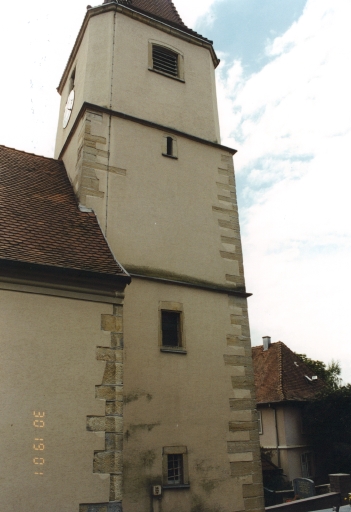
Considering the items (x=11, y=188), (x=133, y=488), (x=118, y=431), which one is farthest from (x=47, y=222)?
(x=133, y=488)

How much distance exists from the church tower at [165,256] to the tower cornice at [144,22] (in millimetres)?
35

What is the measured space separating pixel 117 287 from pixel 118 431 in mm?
2067

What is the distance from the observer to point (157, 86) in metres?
11.6

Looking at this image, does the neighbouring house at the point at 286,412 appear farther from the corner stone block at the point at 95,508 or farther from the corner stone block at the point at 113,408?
the corner stone block at the point at 95,508

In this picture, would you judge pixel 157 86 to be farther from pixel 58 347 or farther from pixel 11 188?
pixel 58 347

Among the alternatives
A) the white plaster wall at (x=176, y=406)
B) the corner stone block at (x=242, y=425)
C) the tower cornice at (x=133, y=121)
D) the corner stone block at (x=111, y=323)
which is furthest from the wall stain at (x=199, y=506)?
the tower cornice at (x=133, y=121)

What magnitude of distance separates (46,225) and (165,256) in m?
2.70

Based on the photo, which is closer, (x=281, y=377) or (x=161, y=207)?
(x=161, y=207)

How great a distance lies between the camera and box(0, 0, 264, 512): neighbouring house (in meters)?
5.92

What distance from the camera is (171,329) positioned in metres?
8.94

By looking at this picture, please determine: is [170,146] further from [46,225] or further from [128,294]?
[46,225]

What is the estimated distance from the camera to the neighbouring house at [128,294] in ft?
19.4
